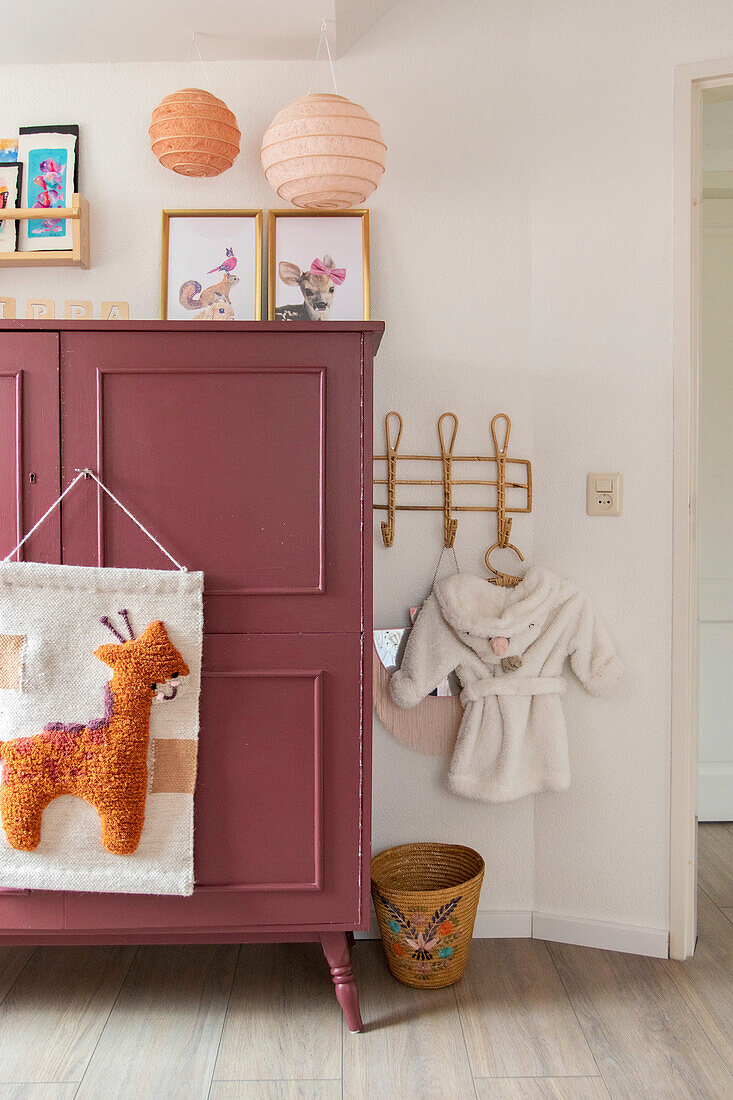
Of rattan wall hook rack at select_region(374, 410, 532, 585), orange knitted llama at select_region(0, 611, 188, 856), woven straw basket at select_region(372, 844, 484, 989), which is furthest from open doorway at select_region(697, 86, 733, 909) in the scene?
orange knitted llama at select_region(0, 611, 188, 856)

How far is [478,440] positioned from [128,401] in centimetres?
91

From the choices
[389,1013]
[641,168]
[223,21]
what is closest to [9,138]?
[223,21]

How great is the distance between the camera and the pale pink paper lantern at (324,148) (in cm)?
193

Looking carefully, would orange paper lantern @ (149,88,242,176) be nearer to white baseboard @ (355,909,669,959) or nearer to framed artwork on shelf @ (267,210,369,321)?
framed artwork on shelf @ (267,210,369,321)

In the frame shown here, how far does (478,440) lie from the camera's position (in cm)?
227

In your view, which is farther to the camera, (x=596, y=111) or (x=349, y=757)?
(x=596, y=111)

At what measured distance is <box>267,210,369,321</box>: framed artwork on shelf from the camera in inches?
87.2

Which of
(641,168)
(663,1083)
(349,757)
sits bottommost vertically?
(663,1083)

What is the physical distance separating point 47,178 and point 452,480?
1.27 metres

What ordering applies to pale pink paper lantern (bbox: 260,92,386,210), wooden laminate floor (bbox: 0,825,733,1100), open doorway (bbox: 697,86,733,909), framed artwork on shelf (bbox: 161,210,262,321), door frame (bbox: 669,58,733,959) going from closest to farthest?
1. wooden laminate floor (bbox: 0,825,733,1100)
2. pale pink paper lantern (bbox: 260,92,386,210)
3. door frame (bbox: 669,58,733,959)
4. framed artwork on shelf (bbox: 161,210,262,321)
5. open doorway (bbox: 697,86,733,909)

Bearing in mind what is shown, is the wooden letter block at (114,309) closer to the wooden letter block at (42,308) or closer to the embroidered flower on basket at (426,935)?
the wooden letter block at (42,308)

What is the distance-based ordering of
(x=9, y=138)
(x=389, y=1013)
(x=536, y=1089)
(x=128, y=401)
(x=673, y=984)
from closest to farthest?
(x=536, y=1089), (x=128, y=401), (x=389, y=1013), (x=673, y=984), (x=9, y=138)

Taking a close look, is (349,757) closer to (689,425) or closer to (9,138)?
(689,425)

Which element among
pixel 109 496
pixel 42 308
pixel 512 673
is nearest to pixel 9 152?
pixel 42 308
